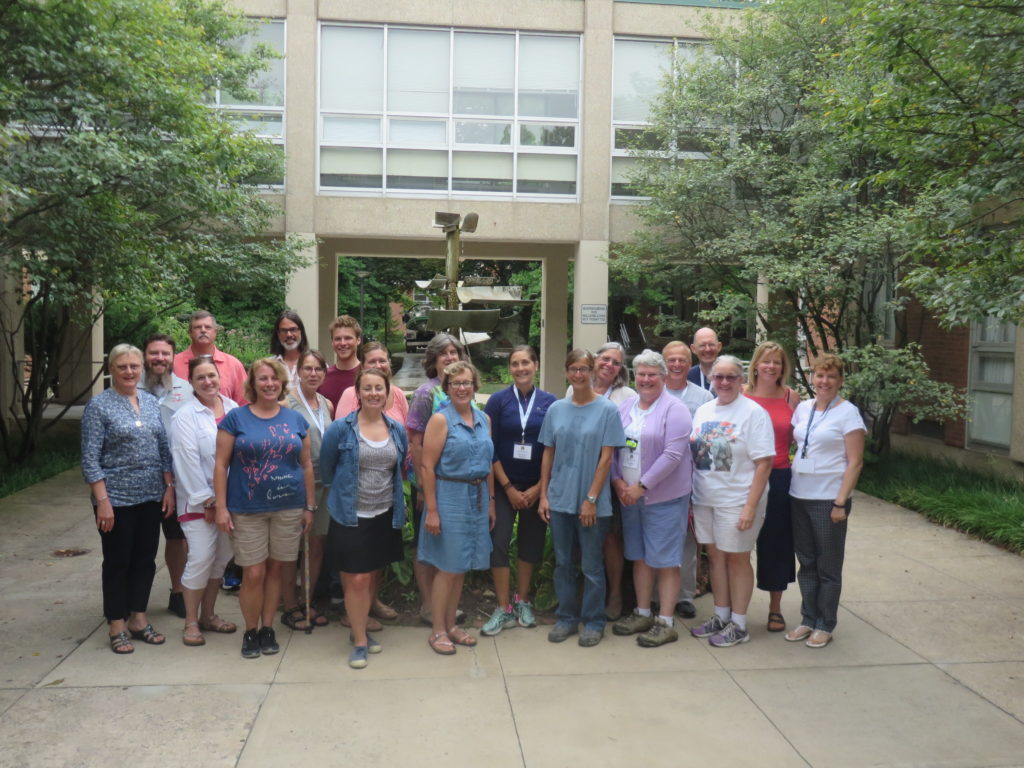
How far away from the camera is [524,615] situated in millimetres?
5598

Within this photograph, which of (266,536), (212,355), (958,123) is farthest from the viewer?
(212,355)

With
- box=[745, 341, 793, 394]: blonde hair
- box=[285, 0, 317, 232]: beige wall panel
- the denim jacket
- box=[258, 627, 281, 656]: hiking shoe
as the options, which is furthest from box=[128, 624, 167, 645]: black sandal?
box=[285, 0, 317, 232]: beige wall panel

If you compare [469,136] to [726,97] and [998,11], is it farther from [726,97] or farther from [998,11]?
[998,11]

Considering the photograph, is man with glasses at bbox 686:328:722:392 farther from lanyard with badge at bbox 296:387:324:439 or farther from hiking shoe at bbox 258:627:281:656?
hiking shoe at bbox 258:627:281:656

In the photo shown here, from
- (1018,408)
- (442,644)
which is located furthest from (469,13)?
(442,644)

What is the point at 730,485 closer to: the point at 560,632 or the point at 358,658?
the point at 560,632

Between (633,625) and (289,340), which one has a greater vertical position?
(289,340)

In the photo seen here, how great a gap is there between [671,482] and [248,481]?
243cm

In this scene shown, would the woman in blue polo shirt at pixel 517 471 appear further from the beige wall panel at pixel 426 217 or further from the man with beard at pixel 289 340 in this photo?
the beige wall panel at pixel 426 217

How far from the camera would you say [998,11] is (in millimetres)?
5047

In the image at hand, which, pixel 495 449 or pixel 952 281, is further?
pixel 952 281

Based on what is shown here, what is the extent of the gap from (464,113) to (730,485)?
43.3 ft

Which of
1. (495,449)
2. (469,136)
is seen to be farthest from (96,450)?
(469,136)

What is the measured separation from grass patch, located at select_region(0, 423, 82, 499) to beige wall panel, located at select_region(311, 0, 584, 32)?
8800mm
